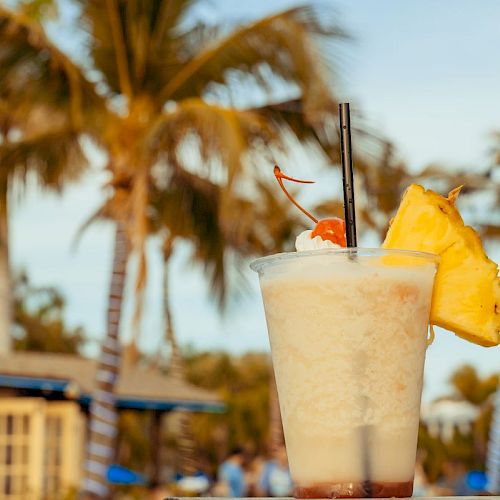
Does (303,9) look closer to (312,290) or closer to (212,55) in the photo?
(212,55)

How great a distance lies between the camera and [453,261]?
175 centimetres

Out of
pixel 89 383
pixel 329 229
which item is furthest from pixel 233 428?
pixel 329 229

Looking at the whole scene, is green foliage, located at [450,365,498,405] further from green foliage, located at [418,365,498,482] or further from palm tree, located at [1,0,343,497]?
palm tree, located at [1,0,343,497]

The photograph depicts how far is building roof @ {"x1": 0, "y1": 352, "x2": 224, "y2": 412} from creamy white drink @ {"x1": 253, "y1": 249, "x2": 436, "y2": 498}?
53.0 feet

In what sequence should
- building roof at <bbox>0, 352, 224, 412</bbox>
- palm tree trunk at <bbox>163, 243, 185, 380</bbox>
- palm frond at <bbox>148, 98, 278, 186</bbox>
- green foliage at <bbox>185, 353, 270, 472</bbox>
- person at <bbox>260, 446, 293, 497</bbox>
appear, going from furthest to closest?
green foliage at <bbox>185, 353, 270, 472</bbox>
palm tree trunk at <bbox>163, 243, 185, 380</bbox>
building roof at <bbox>0, 352, 224, 412</bbox>
person at <bbox>260, 446, 293, 497</bbox>
palm frond at <bbox>148, 98, 278, 186</bbox>

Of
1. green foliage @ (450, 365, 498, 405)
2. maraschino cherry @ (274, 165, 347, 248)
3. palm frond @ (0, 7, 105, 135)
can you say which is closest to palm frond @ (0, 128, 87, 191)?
palm frond @ (0, 7, 105, 135)

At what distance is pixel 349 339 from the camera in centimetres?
166

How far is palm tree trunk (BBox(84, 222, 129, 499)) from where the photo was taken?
42.6 feet

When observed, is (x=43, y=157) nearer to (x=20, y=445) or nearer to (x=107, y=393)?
(x=107, y=393)

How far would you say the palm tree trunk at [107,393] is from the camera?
1298cm

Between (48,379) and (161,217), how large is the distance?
3.74 meters

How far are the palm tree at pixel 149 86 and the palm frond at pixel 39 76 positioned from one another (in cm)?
2

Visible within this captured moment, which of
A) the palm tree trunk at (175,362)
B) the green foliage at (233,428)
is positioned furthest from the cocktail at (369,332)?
the green foliage at (233,428)

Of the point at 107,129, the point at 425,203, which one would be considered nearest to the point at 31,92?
the point at 107,129
